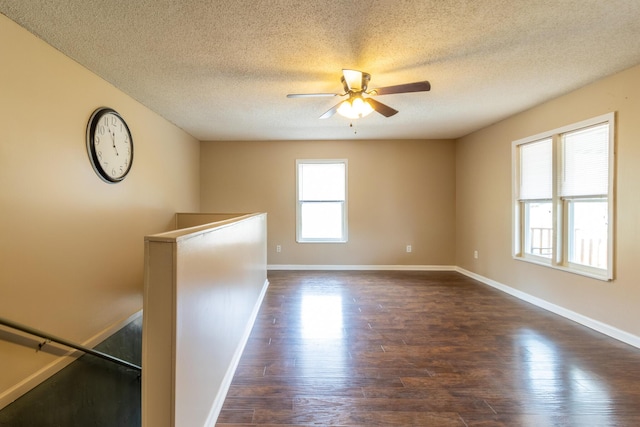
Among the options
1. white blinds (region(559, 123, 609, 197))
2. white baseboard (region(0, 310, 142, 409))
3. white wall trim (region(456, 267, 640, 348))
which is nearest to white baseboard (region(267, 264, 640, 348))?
white wall trim (region(456, 267, 640, 348))

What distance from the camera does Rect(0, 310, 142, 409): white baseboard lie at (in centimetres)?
188

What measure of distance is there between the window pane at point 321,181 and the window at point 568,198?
9.05 ft

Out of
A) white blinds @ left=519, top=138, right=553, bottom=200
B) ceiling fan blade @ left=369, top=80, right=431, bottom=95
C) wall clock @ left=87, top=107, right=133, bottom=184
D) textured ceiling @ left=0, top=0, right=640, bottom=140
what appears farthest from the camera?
white blinds @ left=519, top=138, right=553, bottom=200

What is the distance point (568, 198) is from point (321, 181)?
11.8 ft

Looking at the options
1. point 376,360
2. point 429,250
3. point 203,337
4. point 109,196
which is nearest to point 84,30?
point 109,196

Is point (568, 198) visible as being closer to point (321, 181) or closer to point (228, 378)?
point (321, 181)

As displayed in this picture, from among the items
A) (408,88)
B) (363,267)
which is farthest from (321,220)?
(408,88)

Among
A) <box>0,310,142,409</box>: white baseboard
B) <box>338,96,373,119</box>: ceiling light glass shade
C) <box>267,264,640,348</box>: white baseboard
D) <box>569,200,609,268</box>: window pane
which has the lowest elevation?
<box>0,310,142,409</box>: white baseboard

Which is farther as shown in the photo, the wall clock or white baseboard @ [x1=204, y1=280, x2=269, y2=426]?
the wall clock

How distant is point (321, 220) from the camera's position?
216 inches

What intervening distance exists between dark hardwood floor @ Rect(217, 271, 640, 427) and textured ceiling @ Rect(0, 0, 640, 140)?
8.00 feet

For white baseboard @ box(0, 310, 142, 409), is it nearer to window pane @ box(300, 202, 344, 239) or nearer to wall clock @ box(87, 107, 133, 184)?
wall clock @ box(87, 107, 133, 184)

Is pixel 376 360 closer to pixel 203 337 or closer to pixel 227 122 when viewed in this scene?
pixel 203 337

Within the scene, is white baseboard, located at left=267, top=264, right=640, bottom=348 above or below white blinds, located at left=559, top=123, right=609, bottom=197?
below
